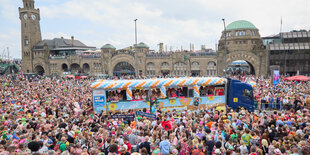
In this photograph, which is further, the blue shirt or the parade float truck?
the parade float truck

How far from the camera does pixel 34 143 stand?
7828 millimetres

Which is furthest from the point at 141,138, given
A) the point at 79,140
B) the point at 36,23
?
the point at 36,23

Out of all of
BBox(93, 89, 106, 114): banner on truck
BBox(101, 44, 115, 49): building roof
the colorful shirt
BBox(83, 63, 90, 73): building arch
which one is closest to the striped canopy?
BBox(93, 89, 106, 114): banner on truck

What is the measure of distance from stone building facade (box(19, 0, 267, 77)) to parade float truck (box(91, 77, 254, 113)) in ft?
85.2

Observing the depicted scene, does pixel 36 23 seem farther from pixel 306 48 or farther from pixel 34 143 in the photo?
pixel 306 48

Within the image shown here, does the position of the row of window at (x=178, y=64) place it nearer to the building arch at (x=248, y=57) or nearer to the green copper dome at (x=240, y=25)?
the building arch at (x=248, y=57)

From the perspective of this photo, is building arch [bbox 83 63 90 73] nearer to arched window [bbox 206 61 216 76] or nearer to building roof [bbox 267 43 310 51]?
arched window [bbox 206 61 216 76]

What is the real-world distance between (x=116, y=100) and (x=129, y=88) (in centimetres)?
146

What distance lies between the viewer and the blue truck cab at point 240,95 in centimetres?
1839

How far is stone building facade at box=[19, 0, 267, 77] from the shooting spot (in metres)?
48.6

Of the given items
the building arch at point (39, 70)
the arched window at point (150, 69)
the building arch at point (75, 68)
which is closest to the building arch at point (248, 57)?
the arched window at point (150, 69)

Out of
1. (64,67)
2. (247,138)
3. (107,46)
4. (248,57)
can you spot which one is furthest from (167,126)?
(64,67)

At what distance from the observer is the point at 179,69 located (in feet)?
171

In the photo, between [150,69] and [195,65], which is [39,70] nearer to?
[150,69]
